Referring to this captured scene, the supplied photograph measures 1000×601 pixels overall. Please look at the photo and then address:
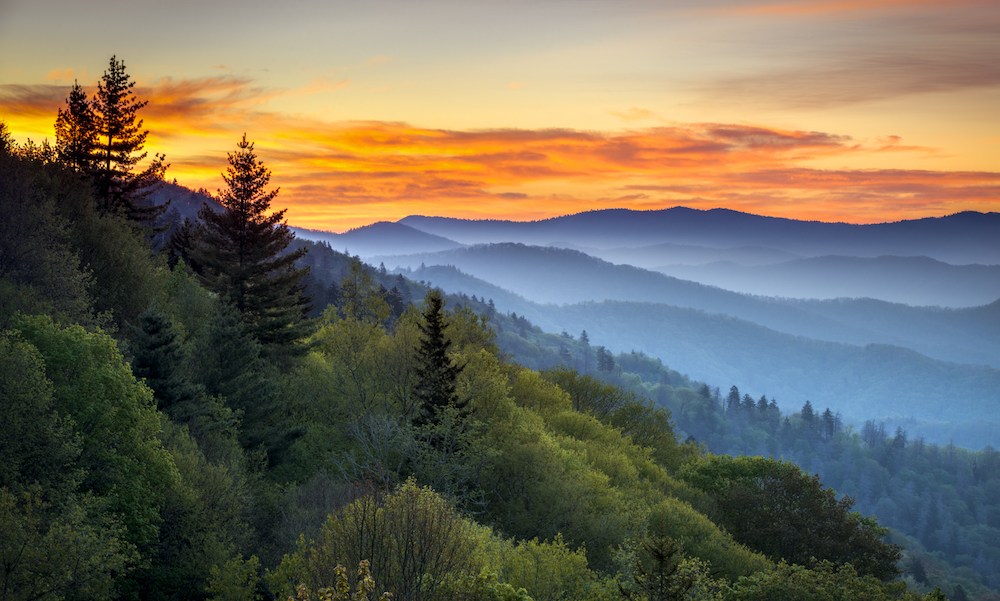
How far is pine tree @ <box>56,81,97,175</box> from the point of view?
47219 millimetres

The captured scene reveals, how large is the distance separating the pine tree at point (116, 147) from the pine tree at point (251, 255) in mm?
4546

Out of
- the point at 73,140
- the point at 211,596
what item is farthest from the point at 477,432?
the point at 73,140

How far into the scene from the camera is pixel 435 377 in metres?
41.9

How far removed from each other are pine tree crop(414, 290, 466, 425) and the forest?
13 cm

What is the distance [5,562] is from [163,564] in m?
7.98

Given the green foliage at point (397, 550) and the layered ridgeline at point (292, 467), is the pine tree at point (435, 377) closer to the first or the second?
the layered ridgeline at point (292, 467)

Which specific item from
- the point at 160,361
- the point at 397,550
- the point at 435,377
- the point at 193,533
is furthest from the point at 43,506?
the point at 435,377

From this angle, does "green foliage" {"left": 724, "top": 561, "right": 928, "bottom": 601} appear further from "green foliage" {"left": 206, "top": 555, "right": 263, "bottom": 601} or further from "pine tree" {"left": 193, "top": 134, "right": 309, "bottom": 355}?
"pine tree" {"left": 193, "top": 134, "right": 309, "bottom": 355}

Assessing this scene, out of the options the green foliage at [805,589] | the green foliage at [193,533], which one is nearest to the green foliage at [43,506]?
the green foliage at [193,533]

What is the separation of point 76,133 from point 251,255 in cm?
1318

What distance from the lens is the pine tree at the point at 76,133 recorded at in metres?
47.2

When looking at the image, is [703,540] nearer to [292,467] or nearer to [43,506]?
[292,467]

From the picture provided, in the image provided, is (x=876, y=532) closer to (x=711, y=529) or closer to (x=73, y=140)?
(x=711, y=529)

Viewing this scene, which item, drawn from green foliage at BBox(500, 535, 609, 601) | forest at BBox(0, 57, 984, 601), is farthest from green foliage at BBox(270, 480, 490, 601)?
green foliage at BBox(500, 535, 609, 601)
